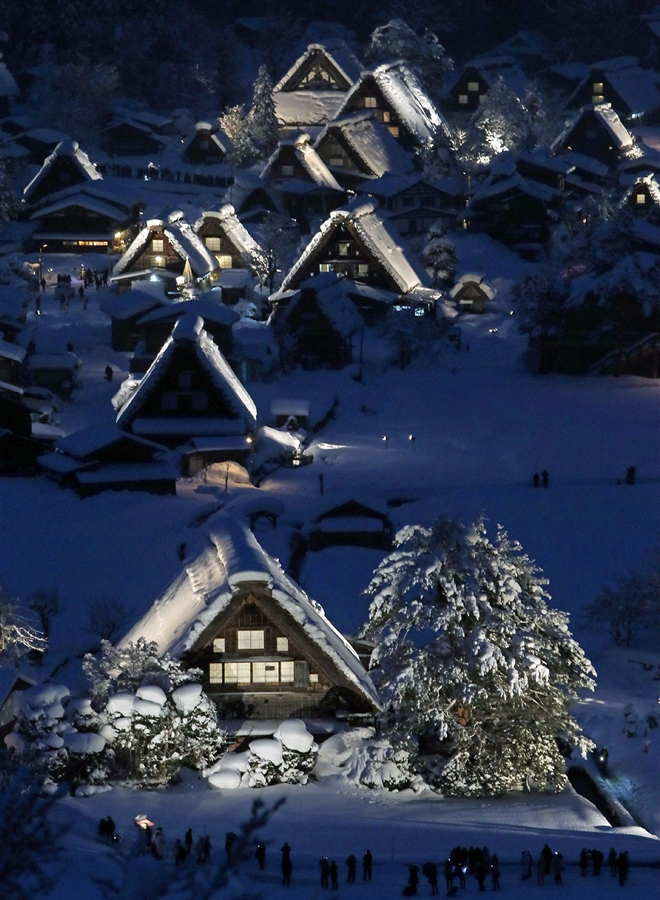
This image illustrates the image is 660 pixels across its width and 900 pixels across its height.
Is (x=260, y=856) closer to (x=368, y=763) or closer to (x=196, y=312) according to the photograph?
(x=368, y=763)

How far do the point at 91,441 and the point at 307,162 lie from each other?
34884mm

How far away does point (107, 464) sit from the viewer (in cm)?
4656

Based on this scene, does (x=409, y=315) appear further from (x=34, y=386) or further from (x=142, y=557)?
(x=142, y=557)

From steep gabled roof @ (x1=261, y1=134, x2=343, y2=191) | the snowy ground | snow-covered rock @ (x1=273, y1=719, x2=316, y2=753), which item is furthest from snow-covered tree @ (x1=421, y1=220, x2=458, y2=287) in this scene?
snow-covered rock @ (x1=273, y1=719, x2=316, y2=753)

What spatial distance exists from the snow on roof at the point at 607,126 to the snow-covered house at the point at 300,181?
12463 mm

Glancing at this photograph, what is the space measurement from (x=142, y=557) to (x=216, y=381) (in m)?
11.2

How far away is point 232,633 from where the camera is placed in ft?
93.4

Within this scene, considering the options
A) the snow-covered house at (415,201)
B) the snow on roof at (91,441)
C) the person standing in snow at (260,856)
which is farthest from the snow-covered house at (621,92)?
the person standing in snow at (260,856)

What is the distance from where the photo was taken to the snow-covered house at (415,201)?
7619 centimetres

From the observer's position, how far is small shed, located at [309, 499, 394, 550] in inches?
1667

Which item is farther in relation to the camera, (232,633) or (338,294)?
(338,294)

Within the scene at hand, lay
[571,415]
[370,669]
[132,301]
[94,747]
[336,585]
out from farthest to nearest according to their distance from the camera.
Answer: [132,301]
[571,415]
[336,585]
[370,669]
[94,747]

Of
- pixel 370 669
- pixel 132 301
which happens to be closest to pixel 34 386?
pixel 132 301

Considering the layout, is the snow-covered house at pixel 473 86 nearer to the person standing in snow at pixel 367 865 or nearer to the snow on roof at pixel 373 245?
the snow on roof at pixel 373 245
